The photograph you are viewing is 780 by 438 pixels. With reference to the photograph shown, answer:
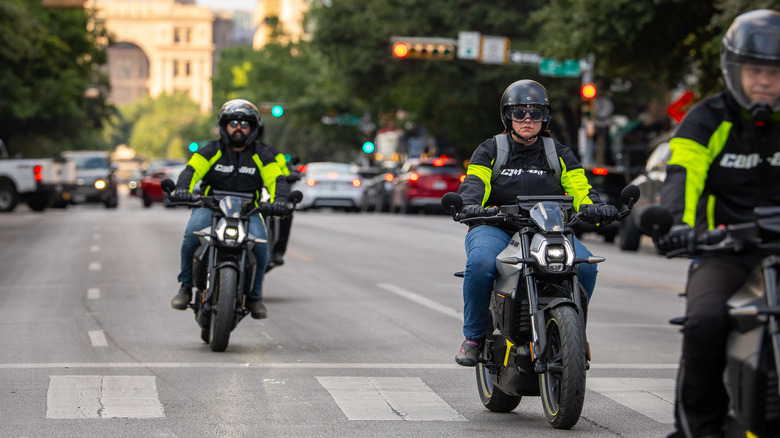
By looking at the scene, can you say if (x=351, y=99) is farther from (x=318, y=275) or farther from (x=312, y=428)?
(x=312, y=428)

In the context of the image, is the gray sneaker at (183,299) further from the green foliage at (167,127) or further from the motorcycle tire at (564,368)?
the green foliage at (167,127)

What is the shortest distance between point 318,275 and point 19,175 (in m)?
25.8

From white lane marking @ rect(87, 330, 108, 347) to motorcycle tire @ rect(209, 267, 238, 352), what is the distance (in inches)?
39.2

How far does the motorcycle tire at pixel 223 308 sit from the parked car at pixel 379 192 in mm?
33471

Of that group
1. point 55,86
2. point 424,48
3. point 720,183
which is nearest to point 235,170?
point 720,183

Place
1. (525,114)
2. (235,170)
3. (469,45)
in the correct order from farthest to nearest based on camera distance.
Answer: (469,45), (235,170), (525,114)

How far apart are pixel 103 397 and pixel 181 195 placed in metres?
2.55

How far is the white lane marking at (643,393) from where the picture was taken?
24.4 feet

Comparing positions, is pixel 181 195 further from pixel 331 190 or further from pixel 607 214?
pixel 331 190

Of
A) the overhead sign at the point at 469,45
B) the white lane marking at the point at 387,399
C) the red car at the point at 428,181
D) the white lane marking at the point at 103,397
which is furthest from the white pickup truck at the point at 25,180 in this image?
the white lane marking at the point at 387,399

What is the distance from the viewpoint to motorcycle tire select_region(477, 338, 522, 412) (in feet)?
23.7

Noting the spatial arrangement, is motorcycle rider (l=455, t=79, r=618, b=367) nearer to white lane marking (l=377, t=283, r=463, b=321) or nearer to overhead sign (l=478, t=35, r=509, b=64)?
white lane marking (l=377, t=283, r=463, b=321)

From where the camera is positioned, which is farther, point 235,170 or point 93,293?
point 93,293

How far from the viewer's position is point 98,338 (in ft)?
35.0
